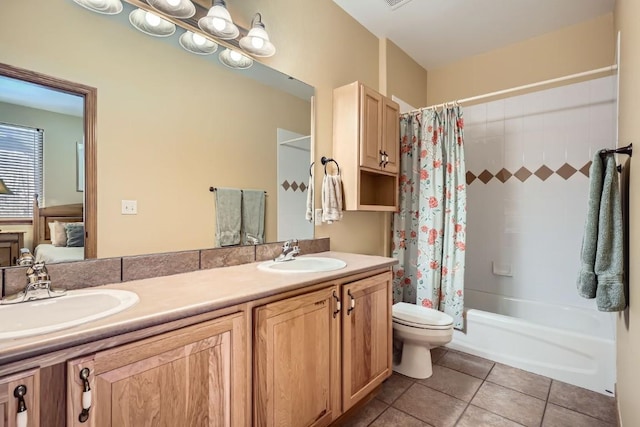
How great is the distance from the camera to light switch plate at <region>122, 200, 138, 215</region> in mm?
1316

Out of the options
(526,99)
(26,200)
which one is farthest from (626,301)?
(26,200)

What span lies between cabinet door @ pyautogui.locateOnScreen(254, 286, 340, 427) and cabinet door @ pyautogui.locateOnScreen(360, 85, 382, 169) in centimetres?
110

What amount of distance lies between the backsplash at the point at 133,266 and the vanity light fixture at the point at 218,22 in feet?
3.60

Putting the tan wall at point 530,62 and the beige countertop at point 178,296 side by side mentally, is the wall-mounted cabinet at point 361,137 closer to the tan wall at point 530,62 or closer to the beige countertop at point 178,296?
the beige countertop at point 178,296

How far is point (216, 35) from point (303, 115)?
27.8 inches

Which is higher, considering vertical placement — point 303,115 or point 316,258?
point 303,115

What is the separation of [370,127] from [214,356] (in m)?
1.77

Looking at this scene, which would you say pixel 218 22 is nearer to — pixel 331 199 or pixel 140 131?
pixel 140 131

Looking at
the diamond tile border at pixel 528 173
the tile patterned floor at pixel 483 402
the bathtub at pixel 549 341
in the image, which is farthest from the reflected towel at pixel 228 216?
the diamond tile border at pixel 528 173

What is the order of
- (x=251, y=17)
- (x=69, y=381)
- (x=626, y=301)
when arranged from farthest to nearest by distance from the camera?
(x=251, y=17), (x=626, y=301), (x=69, y=381)

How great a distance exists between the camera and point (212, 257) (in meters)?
1.58

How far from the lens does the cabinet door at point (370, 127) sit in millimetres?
2159

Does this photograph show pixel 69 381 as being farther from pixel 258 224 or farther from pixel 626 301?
pixel 626 301

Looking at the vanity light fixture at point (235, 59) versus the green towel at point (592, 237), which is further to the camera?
the vanity light fixture at point (235, 59)
